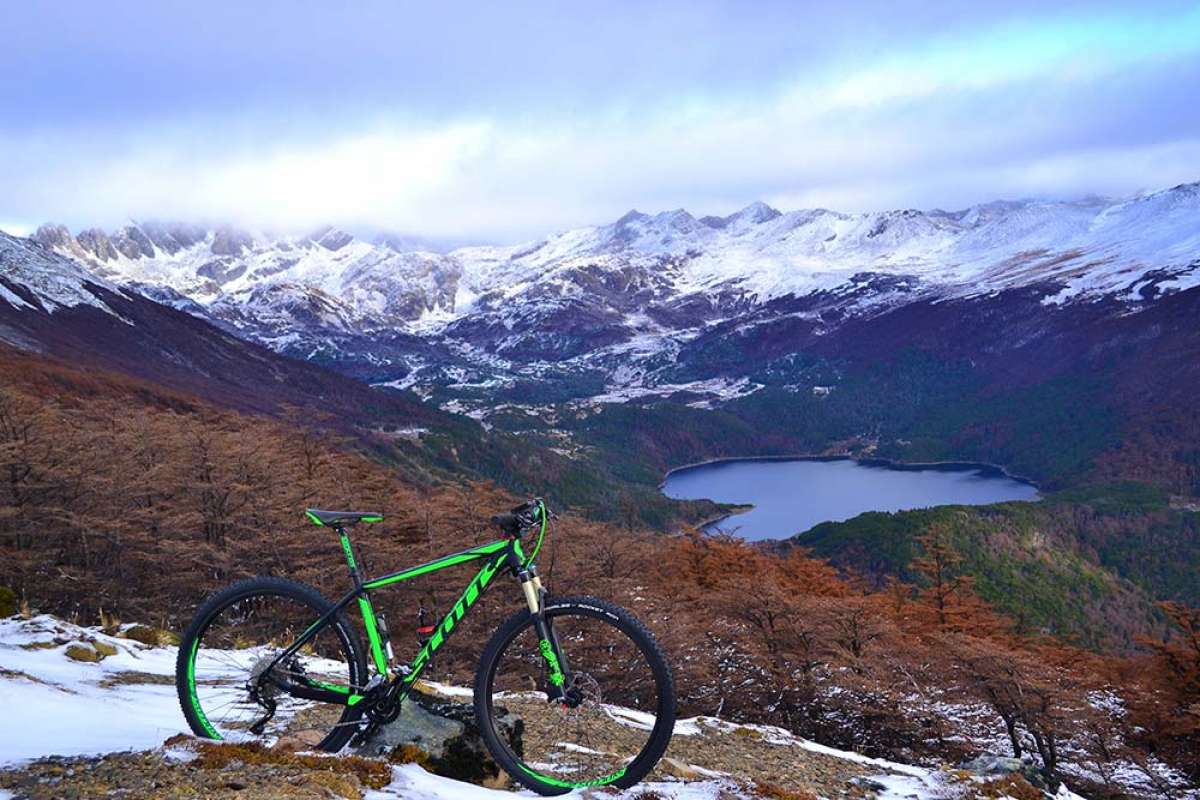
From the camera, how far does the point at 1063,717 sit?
2525cm

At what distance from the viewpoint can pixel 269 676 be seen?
6426 mm

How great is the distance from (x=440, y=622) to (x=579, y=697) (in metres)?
1.27

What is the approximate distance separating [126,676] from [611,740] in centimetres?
569

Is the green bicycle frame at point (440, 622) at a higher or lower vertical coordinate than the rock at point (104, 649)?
higher

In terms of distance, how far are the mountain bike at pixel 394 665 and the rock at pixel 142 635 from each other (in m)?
5.04

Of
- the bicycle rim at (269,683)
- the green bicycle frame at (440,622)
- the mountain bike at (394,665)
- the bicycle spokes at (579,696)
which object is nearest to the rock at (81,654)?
the mountain bike at (394,665)

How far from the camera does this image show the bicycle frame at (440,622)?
6043 mm

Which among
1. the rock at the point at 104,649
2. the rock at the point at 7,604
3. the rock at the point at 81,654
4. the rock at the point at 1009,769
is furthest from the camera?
the rock at the point at 1009,769

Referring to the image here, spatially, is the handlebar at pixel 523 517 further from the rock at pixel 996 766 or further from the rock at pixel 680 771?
the rock at pixel 996 766

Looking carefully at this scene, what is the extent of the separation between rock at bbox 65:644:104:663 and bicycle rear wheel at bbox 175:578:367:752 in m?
3.41

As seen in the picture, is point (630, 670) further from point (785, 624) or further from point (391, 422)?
point (391, 422)

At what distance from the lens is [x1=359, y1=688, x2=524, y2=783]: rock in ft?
20.3

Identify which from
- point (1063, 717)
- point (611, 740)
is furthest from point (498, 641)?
point (1063, 717)

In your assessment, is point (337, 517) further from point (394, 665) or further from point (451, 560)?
point (394, 665)
